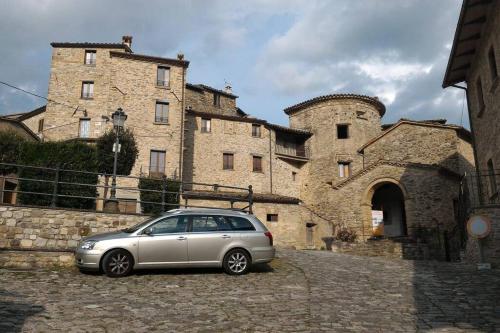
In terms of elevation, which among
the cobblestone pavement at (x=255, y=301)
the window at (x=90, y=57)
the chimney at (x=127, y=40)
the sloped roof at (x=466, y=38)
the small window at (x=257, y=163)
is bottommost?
the cobblestone pavement at (x=255, y=301)

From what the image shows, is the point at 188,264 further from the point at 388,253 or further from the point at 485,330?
the point at 388,253

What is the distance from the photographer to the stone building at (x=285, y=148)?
1123 inches

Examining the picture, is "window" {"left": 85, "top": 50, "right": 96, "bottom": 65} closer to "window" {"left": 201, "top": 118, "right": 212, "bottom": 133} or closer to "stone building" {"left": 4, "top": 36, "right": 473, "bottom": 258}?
"stone building" {"left": 4, "top": 36, "right": 473, "bottom": 258}

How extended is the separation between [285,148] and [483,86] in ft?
75.0

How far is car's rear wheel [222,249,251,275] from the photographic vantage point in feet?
35.3

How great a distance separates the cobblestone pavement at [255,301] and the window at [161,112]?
21.2 m

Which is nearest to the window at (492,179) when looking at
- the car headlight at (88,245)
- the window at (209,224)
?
the window at (209,224)

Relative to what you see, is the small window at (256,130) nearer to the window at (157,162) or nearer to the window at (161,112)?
the window at (161,112)

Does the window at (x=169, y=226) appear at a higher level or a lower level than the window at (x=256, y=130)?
lower

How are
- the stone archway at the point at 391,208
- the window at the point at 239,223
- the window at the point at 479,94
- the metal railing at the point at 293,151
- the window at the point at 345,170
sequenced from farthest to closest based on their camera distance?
the metal railing at the point at 293,151, the window at the point at 345,170, the stone archway at the point at 391,208, the window at the point at 479,94, the window at the point at 239,223

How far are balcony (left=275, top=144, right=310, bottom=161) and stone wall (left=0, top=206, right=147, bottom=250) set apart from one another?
81.3 feet

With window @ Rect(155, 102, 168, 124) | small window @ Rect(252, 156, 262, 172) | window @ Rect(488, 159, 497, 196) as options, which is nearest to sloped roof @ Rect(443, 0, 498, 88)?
window @ Rect(488, 159, 497, 196)

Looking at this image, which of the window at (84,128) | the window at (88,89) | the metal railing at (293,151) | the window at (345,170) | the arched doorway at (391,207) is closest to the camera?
the arched doorway at (391,207)

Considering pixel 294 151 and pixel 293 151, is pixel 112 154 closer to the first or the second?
pixel 293 151
